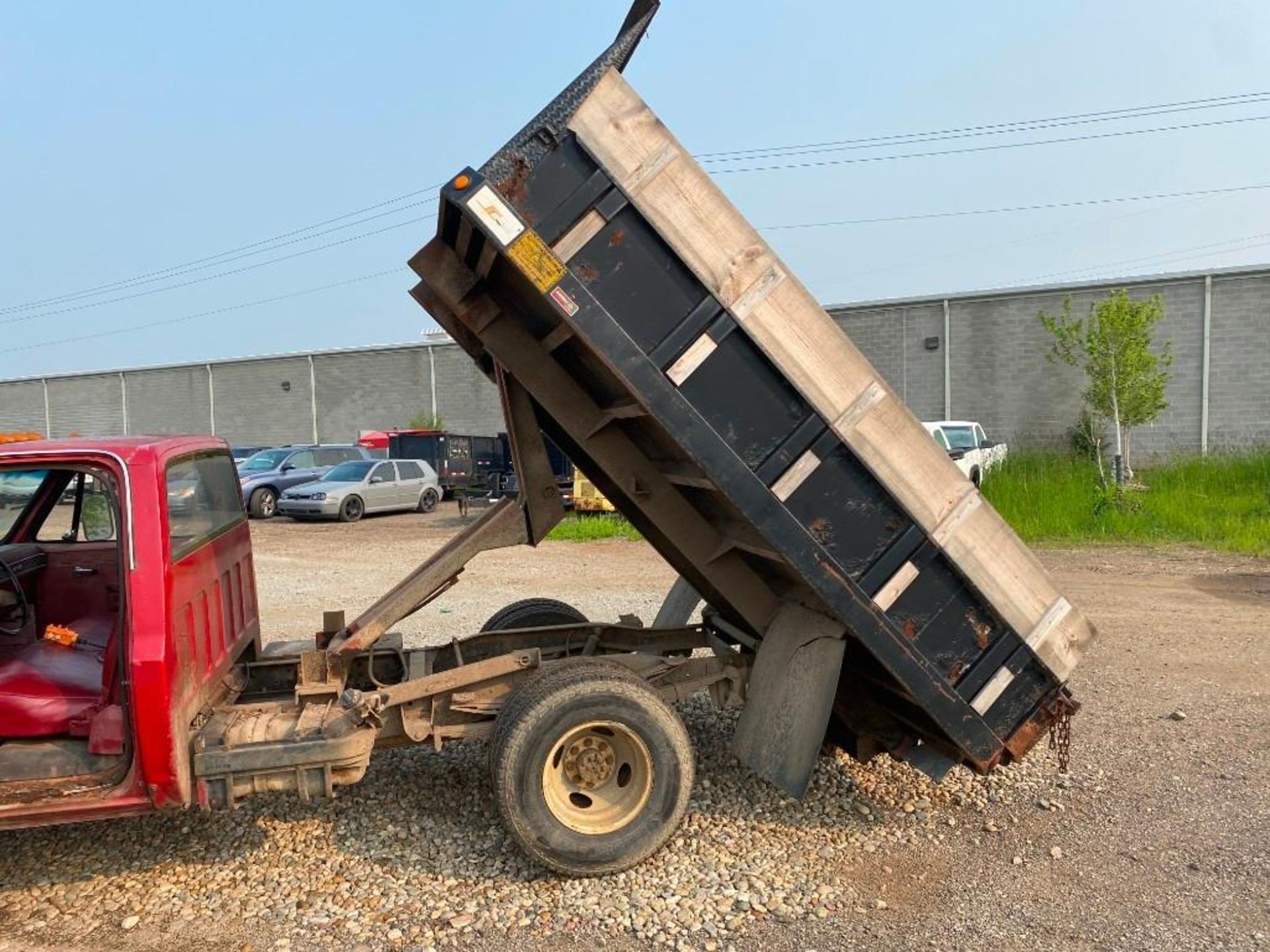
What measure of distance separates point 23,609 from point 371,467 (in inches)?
703

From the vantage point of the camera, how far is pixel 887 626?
3.67m

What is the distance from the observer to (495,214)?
3377 millimetres

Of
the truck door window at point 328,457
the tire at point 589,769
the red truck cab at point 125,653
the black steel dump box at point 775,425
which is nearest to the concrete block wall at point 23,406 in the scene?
the truck door window at point 328,457

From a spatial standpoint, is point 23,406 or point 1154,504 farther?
point 23,406

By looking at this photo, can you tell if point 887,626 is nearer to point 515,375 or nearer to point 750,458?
point 750,458

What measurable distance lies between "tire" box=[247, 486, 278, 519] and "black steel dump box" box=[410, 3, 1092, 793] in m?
19.4

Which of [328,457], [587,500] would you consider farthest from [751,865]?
[328,457]

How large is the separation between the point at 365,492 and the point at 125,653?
18.3 m

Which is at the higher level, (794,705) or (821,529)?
(821,529)

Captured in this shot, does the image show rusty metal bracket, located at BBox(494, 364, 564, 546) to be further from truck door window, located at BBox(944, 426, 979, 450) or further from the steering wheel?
truck door window, located at BBox(944, 426, 979, 450)

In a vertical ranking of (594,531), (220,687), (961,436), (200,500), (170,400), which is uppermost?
(170,400)

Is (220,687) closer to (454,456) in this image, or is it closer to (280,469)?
(454,456)

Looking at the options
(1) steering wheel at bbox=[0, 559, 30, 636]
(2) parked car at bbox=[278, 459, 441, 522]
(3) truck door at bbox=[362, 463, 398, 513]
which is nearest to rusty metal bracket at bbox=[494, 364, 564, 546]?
(1) steering wheel at bbox=[0, 559, 30, 636]

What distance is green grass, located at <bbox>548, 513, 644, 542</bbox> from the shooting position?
611 inches
